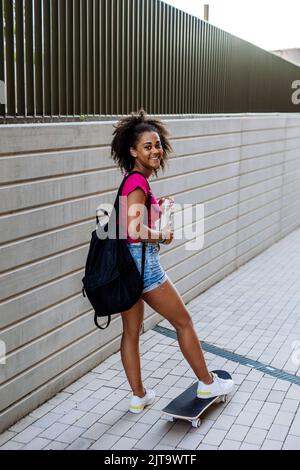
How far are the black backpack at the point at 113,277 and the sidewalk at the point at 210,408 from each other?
821 mm

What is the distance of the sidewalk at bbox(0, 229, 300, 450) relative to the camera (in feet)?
13.0

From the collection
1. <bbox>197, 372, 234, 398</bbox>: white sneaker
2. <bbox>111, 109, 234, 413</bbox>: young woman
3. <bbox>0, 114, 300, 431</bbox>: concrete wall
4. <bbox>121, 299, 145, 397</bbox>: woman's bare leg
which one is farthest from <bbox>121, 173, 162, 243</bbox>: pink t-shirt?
<bbox>197, 372, 234, 398</bbox>: white sneaker

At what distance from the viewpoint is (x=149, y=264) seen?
13.4 ft

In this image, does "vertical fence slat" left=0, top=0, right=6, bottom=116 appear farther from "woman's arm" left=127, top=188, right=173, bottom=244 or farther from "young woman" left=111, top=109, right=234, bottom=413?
"woman's arm" left=127, top=188, right=173, bottom=244

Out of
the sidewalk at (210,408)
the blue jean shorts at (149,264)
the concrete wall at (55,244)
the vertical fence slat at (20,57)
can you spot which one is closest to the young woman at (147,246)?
the blue jean shorts at (149,264)

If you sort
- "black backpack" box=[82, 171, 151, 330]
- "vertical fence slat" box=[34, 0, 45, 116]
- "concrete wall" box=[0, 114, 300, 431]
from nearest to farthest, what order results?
"black backpack" box=[82, 171, 151, 330] < "concrete wall" box=[0, 114, 300, 431] < "vertical fence slat" box=[34, 0, 45, 116]

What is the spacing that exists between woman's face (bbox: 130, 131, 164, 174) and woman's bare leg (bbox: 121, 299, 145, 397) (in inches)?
35.8

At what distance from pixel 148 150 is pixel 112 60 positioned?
6.47 ft

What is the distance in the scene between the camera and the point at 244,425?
13.8 ft

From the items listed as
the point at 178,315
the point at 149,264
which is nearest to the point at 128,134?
the point at 149,264

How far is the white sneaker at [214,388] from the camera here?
4.35m
